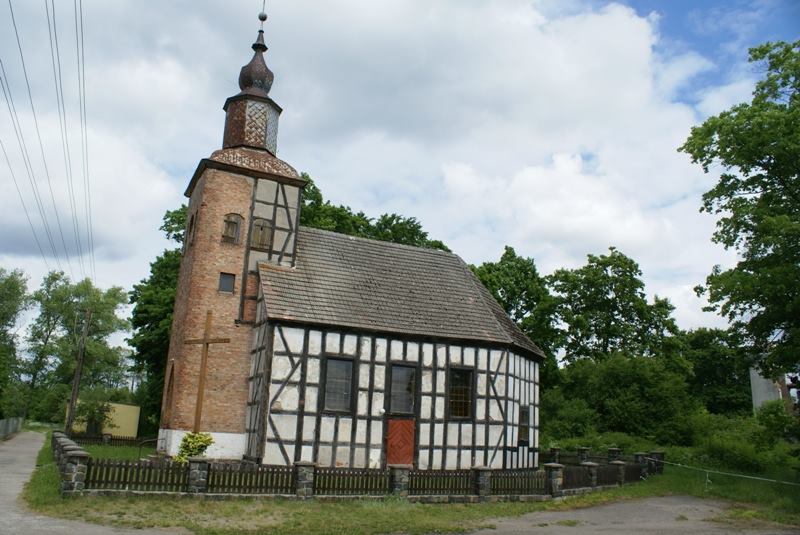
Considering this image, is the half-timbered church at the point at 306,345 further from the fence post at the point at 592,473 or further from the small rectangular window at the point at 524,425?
the fence post at the point at 592,473

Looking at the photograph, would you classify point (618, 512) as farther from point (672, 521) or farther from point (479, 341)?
point (479, 341)

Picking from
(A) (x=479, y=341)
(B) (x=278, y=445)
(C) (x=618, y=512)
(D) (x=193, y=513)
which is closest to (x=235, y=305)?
(B) (x=278, y=445)

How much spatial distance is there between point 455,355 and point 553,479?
593 centimetres

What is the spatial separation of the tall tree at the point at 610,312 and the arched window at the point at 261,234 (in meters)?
22.4

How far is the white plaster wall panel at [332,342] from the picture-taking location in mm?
21156

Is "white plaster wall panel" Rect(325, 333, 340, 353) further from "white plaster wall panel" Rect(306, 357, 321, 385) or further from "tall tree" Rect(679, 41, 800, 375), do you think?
"tall tree" Rect(679, 41, 800, 375)

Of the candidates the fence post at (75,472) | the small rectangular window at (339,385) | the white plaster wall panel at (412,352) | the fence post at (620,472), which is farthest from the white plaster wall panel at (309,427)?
the fence post at (620,472)

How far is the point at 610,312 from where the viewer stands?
40312mm

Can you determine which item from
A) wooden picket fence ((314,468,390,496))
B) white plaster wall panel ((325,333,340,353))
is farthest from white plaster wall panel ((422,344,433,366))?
wooden picket fence ((314,468,390,496))

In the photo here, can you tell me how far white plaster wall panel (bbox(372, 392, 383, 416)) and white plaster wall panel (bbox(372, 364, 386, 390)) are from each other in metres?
0.26

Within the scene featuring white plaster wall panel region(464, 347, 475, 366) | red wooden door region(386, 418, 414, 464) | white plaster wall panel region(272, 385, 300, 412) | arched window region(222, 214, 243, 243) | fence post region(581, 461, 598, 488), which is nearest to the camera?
fence post region(581, 461, 598, 488)

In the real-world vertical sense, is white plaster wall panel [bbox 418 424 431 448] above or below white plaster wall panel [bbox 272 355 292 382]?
below

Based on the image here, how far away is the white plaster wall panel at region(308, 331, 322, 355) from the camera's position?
20922mm

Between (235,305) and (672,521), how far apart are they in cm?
1448
